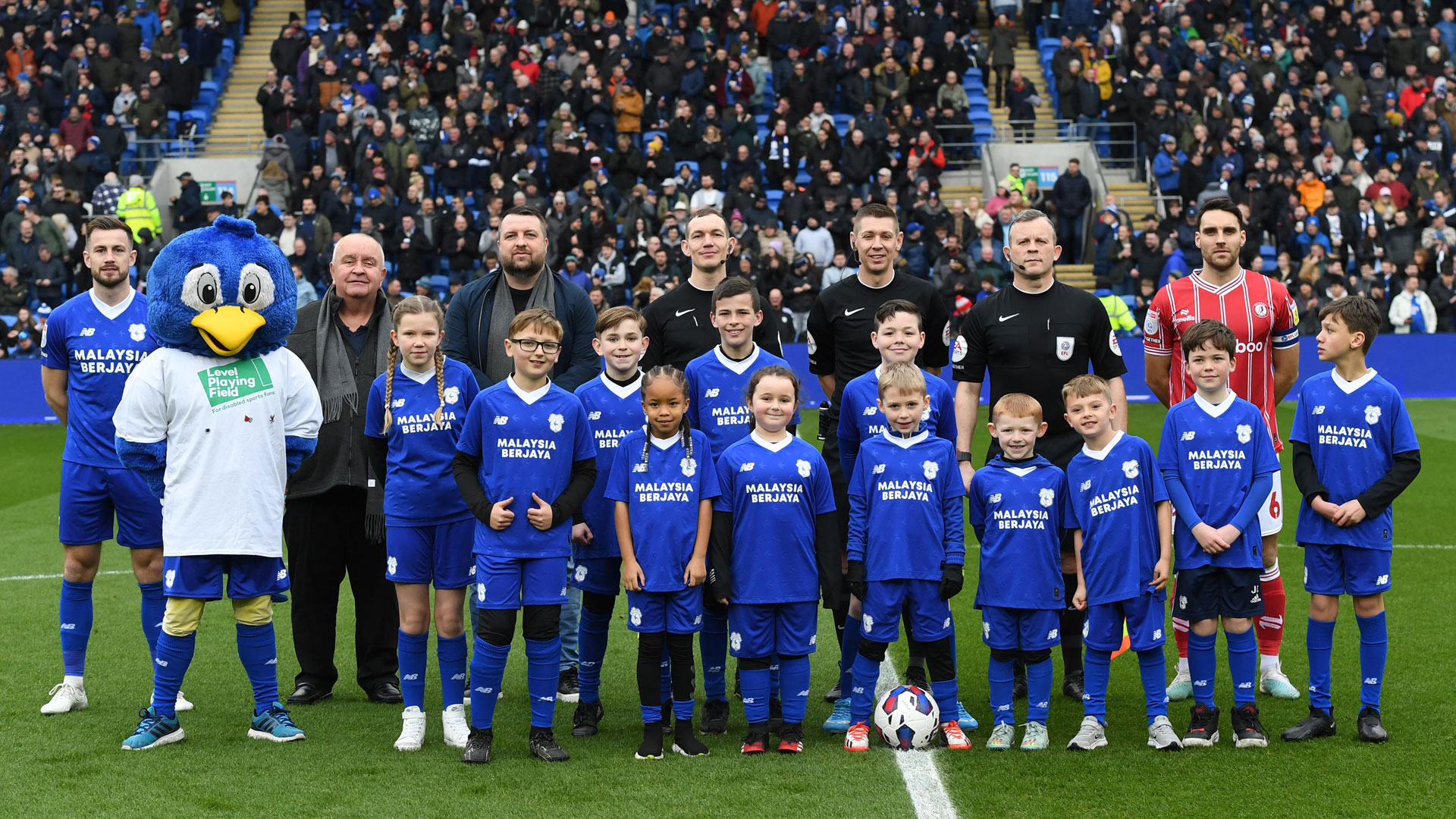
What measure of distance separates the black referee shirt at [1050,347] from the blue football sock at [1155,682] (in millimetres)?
969

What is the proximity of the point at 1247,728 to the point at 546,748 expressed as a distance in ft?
9.22

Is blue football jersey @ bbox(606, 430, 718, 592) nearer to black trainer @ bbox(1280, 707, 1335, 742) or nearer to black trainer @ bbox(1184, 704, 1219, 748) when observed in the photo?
black trainer @ bbox(1184, 704, 1219, 748)

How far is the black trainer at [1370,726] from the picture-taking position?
552 centimetres

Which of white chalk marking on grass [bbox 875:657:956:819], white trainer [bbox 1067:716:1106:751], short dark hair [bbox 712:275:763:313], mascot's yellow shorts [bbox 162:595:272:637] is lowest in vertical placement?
white chalk marking on grass [bbox 875:657:956:819]

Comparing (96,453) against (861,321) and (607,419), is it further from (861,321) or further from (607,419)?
(861,321)

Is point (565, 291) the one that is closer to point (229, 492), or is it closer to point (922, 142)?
point (229, 492)

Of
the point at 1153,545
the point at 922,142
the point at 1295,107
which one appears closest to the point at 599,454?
the point at 1153,545

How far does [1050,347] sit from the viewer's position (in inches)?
240

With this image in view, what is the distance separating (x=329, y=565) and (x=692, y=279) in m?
2.25

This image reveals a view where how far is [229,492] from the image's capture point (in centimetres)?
554

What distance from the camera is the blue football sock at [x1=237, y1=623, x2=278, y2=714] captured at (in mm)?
5652

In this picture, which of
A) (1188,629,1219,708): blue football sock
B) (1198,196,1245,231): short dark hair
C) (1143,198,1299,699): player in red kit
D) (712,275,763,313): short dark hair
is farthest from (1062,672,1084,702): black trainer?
(712,275,763,313): short dark hair

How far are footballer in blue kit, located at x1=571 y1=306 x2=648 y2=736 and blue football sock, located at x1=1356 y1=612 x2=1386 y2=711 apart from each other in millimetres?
3114

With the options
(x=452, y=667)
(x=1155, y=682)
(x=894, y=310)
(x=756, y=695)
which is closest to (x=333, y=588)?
(x=452, y=667)
